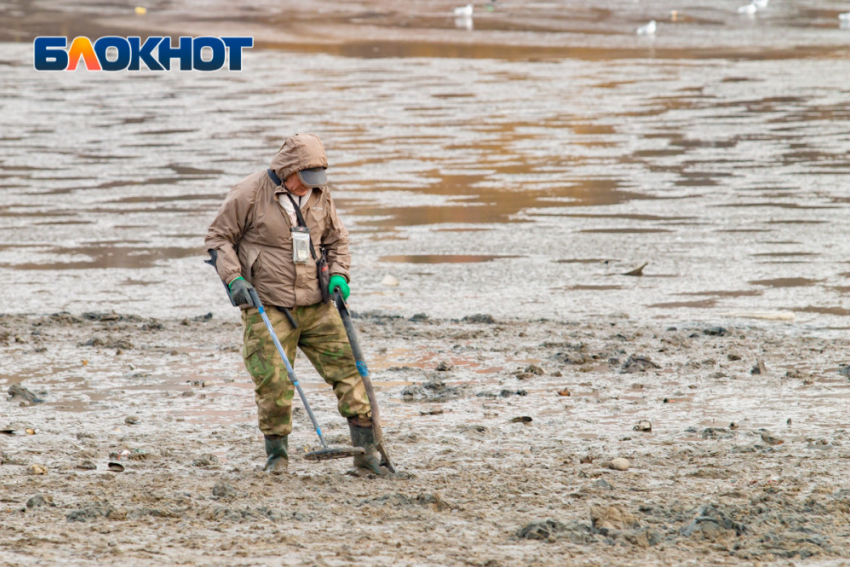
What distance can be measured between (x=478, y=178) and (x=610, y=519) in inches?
417

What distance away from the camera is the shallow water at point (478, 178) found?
10.3 m

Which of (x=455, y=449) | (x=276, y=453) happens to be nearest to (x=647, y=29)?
(x=455, y=449)

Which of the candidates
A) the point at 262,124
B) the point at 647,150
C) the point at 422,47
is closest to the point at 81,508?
the point at 647,150

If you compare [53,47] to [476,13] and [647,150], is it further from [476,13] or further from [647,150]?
[647,150]

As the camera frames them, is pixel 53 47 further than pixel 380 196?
Yes

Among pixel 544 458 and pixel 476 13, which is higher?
pixel 476 13

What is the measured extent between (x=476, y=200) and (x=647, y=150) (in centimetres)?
417

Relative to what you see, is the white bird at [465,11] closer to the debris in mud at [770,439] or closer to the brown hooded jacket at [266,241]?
the debris in mud at [770,439]

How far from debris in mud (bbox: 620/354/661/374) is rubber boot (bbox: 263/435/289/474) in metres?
2.64

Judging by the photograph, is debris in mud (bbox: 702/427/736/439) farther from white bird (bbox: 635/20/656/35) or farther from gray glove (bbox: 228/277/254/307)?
white bird (bbox: 635/20/656/35)

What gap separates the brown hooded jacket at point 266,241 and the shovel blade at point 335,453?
0.74 m

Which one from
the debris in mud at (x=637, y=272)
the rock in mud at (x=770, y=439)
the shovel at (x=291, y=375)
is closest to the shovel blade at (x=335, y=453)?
the shovel at (x=291, y=375)

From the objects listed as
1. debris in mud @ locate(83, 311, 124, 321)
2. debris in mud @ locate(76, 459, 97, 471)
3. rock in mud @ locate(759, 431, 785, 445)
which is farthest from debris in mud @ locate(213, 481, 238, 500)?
debris in mud @ locate(83, 311, 124, 321)

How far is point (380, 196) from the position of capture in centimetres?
1434
